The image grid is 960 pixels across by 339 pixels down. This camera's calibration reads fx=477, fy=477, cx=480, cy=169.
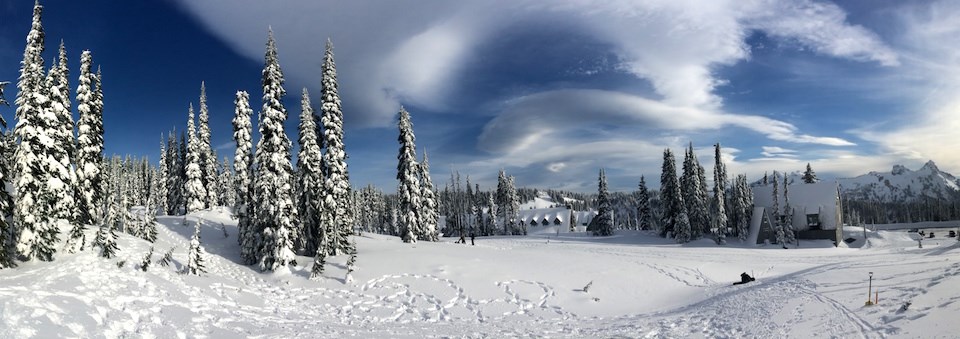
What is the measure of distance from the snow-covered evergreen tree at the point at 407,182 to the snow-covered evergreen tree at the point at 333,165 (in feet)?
34.4

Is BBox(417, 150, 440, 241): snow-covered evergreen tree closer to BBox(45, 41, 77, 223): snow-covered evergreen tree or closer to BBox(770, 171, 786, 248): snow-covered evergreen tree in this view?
BBox(45, 41, 77, 223): snow-covered evergreen tree

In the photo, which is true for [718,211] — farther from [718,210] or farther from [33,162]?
[33,162]

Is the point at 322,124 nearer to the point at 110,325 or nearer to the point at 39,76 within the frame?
the point at 39,76

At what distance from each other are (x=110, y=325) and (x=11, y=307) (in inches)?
91.7

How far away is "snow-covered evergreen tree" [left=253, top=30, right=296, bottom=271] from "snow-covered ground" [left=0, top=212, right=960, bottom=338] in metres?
1.66

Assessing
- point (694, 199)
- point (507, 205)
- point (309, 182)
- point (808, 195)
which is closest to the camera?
point (309, 182)

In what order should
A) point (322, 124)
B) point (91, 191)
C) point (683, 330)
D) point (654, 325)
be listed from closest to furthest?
point (683, 330) < point (654, 325) < point (91, 191) < point (322, 124)

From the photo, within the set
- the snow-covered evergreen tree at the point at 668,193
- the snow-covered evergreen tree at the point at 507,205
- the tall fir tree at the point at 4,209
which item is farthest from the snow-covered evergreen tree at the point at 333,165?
the snow-covered evergreen tree at the point at 507,205

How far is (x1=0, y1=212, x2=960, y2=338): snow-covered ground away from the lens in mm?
14898

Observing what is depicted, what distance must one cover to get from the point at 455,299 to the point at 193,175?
1816 inches

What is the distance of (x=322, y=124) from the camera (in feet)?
119

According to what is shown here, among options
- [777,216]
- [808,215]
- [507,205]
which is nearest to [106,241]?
[777,216]

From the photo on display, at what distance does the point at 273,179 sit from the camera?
30.4 meters

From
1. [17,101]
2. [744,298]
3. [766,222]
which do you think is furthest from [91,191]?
[766,222]
